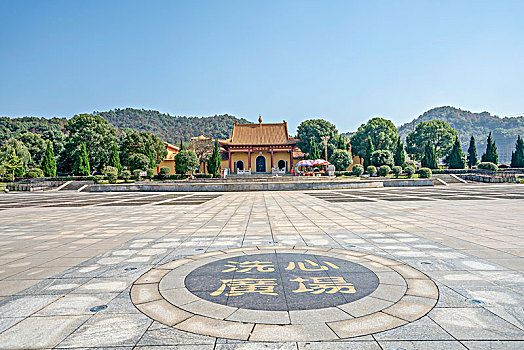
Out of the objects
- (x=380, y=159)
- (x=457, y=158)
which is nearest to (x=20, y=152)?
(x=380, y=159)

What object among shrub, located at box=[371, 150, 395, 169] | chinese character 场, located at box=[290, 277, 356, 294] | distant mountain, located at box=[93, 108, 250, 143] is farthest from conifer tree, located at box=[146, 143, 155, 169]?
distant mountain, located at box=[93, 108, 250, 143]

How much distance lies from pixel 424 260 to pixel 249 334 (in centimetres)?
333

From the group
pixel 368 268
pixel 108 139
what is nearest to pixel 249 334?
pixel 368 268

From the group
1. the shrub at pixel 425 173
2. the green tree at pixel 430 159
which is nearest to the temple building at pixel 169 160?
the shrub at pixel 425 173

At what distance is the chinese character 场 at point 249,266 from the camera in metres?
4.34

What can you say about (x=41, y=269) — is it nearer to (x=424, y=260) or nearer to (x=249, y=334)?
(x=249, y=334)

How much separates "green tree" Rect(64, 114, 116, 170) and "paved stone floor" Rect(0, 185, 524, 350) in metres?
32.9

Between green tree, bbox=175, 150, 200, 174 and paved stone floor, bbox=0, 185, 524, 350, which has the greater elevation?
green tree, bbox=175, 150, 200, 174

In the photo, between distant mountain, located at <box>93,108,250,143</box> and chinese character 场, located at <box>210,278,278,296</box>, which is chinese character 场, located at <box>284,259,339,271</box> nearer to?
chinese character 场, located at <box>210,278,278,296</box>

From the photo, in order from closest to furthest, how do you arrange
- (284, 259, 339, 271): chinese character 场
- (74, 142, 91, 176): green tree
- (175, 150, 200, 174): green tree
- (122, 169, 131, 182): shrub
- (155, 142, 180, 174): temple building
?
(284, 259, 339, 271): chinese character 场 < (122, 169, 131, 182): shrub < (175, 150, 200, 174): green tree < (74, 142, 91, 176): green tree < (155, 142, 180, 174): temple building

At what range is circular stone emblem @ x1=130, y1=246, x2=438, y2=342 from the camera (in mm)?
2707

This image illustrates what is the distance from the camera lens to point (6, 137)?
5750cm

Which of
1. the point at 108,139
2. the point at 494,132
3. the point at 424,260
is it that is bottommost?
the point at 424,260

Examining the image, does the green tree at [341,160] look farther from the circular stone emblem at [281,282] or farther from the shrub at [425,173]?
the circular stone emblem at [281,282]
